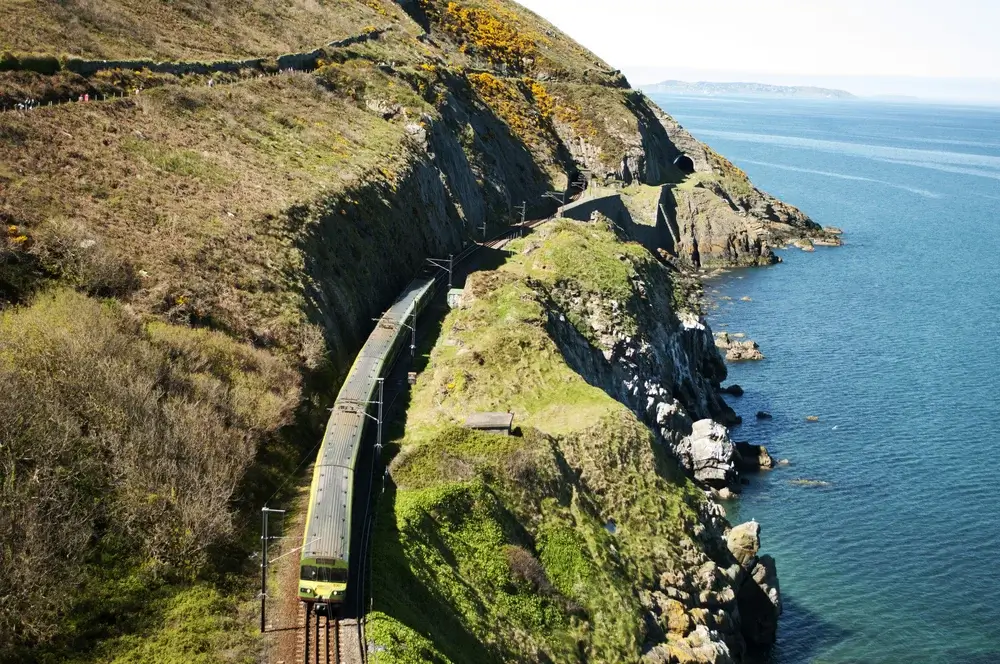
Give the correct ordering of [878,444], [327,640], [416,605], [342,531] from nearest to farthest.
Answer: [327,640] → [342,531] → [416,605] → [878,444]

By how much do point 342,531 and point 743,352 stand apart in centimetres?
6200

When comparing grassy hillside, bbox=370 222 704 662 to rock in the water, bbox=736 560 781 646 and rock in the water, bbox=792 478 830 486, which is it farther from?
rock in the water, bbox=792 478 830 486

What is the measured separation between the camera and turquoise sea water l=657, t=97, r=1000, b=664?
155 feet

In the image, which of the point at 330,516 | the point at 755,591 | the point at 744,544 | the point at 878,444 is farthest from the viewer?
the point at 878,444

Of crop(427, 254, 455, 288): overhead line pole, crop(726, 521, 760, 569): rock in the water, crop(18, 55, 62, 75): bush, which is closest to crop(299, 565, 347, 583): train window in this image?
crop(726, 521, 760, 569): rock in the water

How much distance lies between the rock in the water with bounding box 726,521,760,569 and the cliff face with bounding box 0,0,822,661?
1733 mm

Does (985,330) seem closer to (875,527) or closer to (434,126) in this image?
(875,527)

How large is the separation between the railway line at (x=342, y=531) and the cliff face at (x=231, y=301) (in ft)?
7.68

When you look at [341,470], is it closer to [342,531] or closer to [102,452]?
[342,531]

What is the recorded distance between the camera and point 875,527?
55594 millimetres

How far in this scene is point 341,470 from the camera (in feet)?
115

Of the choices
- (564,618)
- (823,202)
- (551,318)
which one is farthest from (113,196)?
(823,202)

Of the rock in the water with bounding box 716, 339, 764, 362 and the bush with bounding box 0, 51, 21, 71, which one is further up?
the bush with bounding box 0, 51, 21, 71

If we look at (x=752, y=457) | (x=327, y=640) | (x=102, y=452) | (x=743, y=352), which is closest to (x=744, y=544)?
(x=752, y=457)
